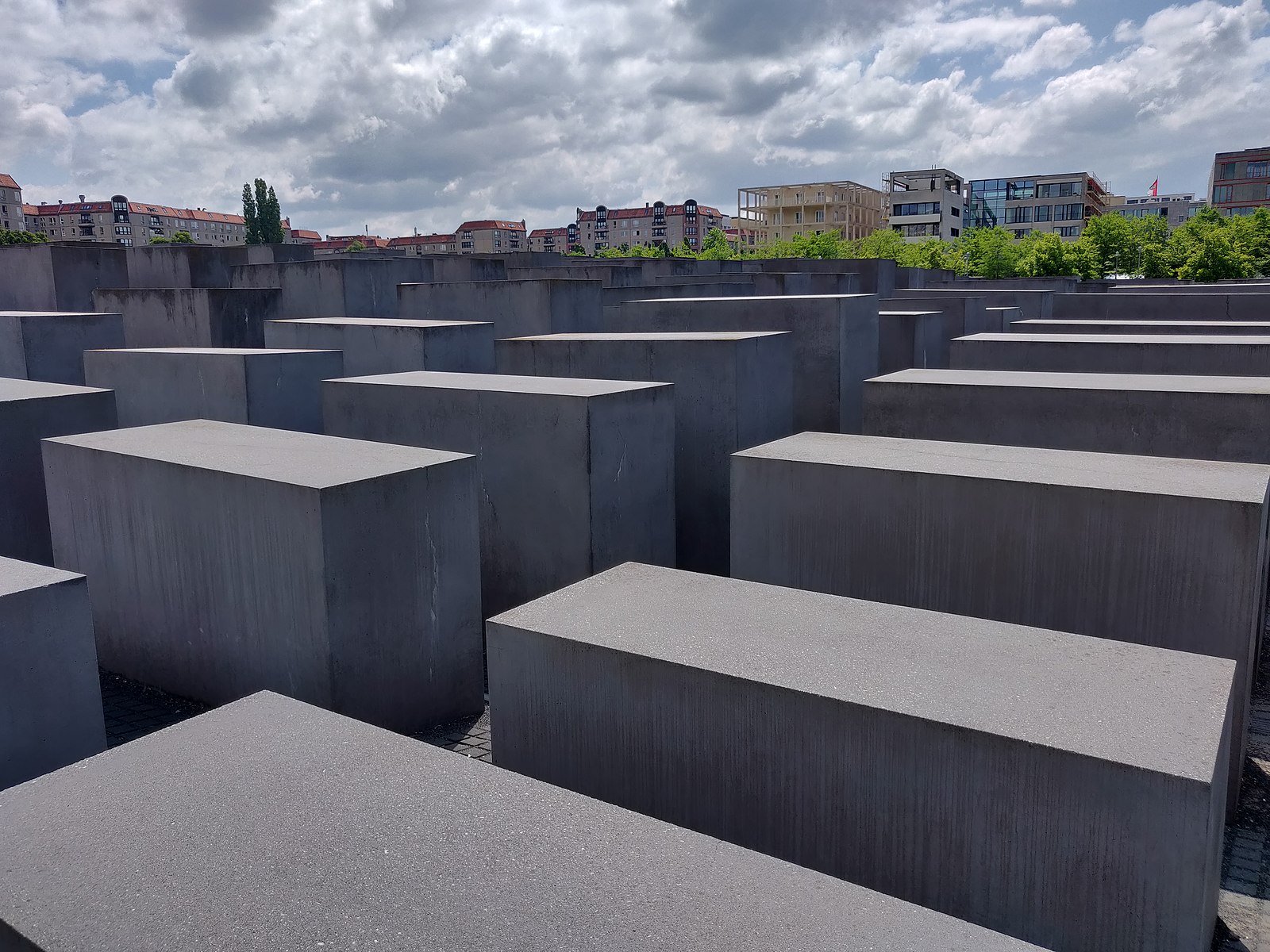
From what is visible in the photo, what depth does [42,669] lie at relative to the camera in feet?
16.8

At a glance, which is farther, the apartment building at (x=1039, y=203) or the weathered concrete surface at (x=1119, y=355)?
the apartment building at (x=1039, y=203)

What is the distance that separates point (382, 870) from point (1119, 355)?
1011 centimetres

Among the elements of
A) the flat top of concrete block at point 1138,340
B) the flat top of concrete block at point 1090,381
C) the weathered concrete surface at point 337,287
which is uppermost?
the weathered concrete surface at point 337,287

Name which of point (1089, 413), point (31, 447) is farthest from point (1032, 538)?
point (31, 447)

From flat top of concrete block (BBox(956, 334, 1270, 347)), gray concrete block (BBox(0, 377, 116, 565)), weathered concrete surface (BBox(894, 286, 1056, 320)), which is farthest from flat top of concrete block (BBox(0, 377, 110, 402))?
weathered concrete surface (BBox(894, 286, 1056, 320))

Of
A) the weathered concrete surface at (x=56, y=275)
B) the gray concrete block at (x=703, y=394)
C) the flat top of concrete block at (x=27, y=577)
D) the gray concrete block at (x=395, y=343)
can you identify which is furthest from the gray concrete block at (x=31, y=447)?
the weathered concrete surface at (x=56, y=275)

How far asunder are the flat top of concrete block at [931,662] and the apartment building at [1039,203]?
10077 centimetres

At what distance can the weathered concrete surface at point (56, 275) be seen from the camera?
17859 mm

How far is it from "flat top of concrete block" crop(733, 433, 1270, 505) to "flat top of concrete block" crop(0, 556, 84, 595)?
407 centimetres

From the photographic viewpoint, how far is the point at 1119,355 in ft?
35.0

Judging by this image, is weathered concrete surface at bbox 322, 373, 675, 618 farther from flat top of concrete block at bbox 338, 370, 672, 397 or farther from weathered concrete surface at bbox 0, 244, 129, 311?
weathered concrete surface at bbox 0, 244, 129, 311

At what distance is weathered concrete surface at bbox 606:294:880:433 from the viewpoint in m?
12.0

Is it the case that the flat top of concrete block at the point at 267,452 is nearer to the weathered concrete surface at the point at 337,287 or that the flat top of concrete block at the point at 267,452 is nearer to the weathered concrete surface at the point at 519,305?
the weathered concrete surface at the point at 519,305

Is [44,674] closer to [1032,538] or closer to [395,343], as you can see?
[1032,538]
